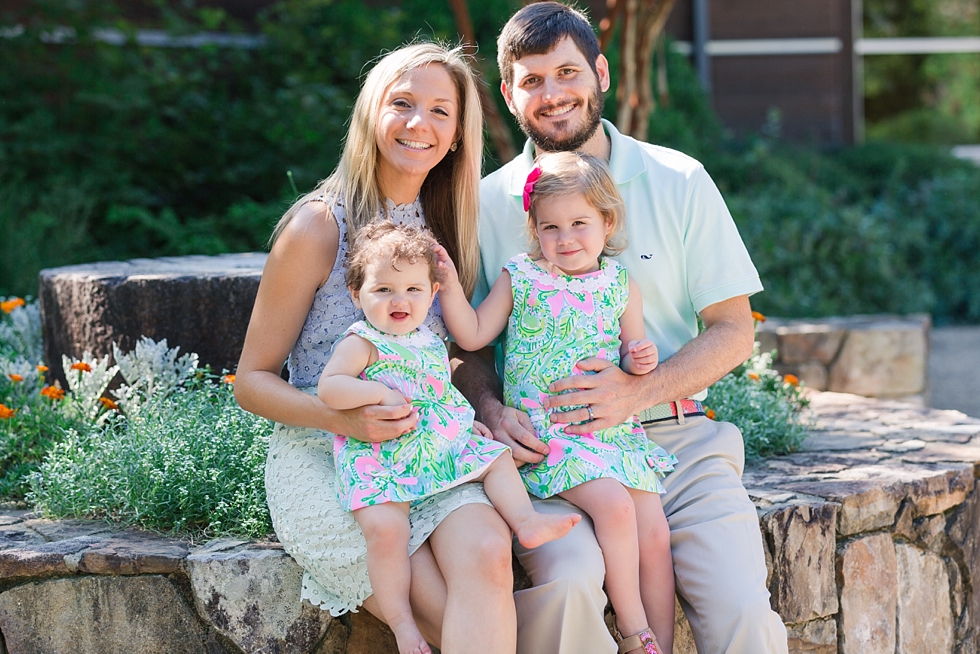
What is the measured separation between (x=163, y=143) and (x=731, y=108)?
5260 millimetres

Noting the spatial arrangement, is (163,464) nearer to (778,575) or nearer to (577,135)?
(577,135)

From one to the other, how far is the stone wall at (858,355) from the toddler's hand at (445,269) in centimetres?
319

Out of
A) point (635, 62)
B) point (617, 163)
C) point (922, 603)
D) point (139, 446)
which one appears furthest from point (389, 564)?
point (635, 62)

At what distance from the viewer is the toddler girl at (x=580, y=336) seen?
2289 mm

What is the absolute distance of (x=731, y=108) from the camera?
9164 millimetres

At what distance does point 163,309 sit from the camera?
3.28m

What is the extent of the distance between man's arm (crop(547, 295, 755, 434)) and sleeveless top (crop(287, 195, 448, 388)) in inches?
15.4

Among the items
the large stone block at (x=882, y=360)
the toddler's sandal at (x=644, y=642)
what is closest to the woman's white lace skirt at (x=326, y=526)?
the toddler's sandal at (x=644, y=642)

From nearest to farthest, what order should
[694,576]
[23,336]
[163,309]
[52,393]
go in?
1. [694,576]
2. [52,393]
3. [163,309]
4. [23,336]

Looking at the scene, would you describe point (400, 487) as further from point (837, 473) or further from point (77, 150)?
→ point (77, 150)

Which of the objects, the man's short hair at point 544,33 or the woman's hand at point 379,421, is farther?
the man's short hair at point 544,33

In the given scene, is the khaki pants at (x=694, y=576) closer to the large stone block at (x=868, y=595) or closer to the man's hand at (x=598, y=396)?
the man's hand at (x=598, y=396)

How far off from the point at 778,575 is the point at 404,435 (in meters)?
A: 1.05

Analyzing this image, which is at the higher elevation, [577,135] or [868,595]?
[577,135]
